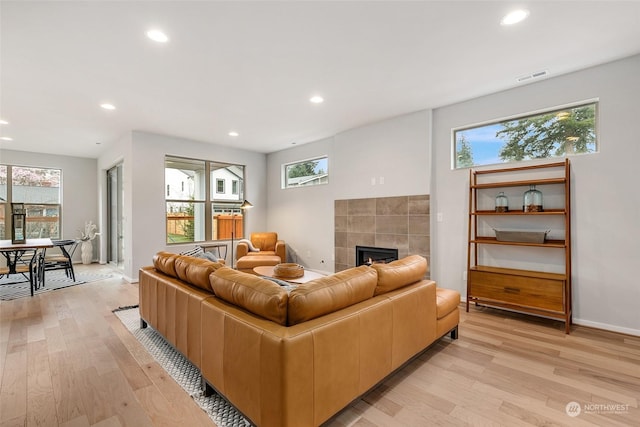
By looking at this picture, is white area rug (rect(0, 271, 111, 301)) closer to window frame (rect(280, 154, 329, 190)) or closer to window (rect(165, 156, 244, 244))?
window (rect(165, 156, 244, 244))

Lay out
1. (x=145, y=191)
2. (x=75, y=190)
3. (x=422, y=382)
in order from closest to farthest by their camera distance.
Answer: (x=422, y=382)
(x=145, y=191)
(x=75, y=190)

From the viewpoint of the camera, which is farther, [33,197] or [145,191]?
[33,197]

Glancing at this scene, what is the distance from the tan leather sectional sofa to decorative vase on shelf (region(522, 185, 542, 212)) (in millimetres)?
1784

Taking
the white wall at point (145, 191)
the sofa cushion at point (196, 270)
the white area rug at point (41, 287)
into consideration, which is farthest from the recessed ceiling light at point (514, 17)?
the white area rug at point (41, 287)

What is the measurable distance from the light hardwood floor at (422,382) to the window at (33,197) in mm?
5128

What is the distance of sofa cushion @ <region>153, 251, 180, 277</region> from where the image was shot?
2647 millimetres

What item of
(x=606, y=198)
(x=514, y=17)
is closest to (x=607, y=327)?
(x=606, y=198)

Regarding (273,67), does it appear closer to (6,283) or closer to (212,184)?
(212,184)

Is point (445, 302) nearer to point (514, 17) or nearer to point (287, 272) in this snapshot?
point (287, 272)

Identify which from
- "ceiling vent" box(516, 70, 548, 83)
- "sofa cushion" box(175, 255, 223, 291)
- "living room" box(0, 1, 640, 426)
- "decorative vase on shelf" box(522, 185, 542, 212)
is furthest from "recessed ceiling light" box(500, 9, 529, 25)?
"sofa cushion" box(175, 255, 223, 291)

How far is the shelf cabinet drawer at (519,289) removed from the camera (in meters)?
3.03

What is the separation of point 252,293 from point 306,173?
492 centimetres

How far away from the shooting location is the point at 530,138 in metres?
3.57

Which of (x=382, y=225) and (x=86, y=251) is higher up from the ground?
(x=382, y=225)
